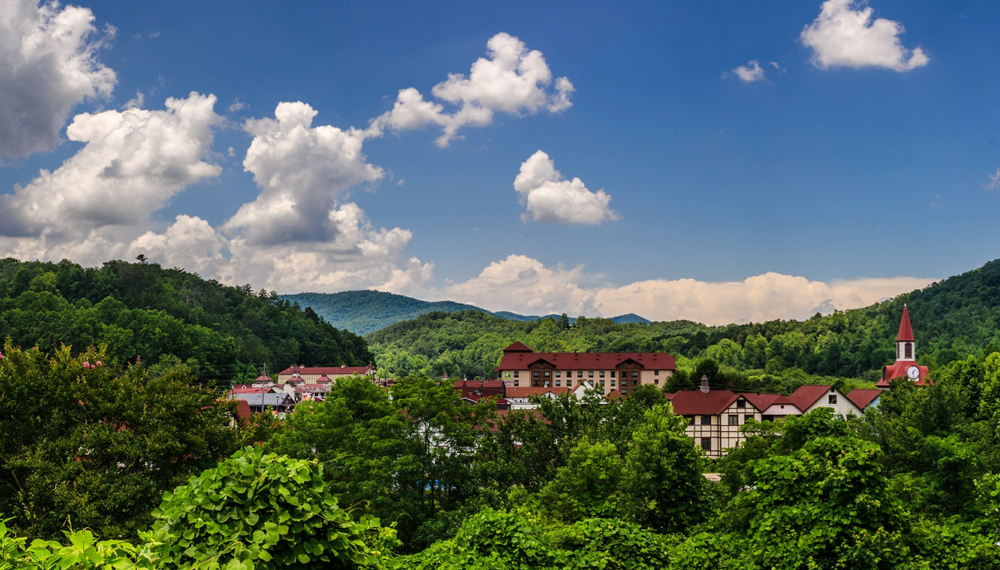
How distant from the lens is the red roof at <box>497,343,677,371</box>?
285ft

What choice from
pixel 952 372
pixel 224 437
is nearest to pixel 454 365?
pixel 952 372

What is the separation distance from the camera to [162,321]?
9275cm

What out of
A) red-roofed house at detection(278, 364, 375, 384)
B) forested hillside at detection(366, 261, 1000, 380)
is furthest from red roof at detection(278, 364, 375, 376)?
forested hillside at detection(366, 261, 1000, 380)

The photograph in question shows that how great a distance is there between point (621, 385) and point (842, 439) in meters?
77.6

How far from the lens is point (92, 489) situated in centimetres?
1388

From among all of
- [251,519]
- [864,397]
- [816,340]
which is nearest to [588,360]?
[864,397]

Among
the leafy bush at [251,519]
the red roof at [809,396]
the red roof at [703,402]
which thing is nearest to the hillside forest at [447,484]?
the leafy bush at [251,519]

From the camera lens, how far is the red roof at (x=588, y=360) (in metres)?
86.8

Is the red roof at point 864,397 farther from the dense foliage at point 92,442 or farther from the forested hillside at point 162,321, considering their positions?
the forested hillside at point 162,321

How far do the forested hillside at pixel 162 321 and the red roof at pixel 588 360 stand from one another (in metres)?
43.1

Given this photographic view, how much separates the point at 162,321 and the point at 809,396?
283ft

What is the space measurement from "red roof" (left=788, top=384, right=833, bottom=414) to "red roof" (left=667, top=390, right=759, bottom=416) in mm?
4467

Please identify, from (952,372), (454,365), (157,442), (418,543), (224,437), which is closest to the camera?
(157,442)

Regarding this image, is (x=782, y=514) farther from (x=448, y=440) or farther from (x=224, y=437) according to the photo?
(x=448, y=440)
